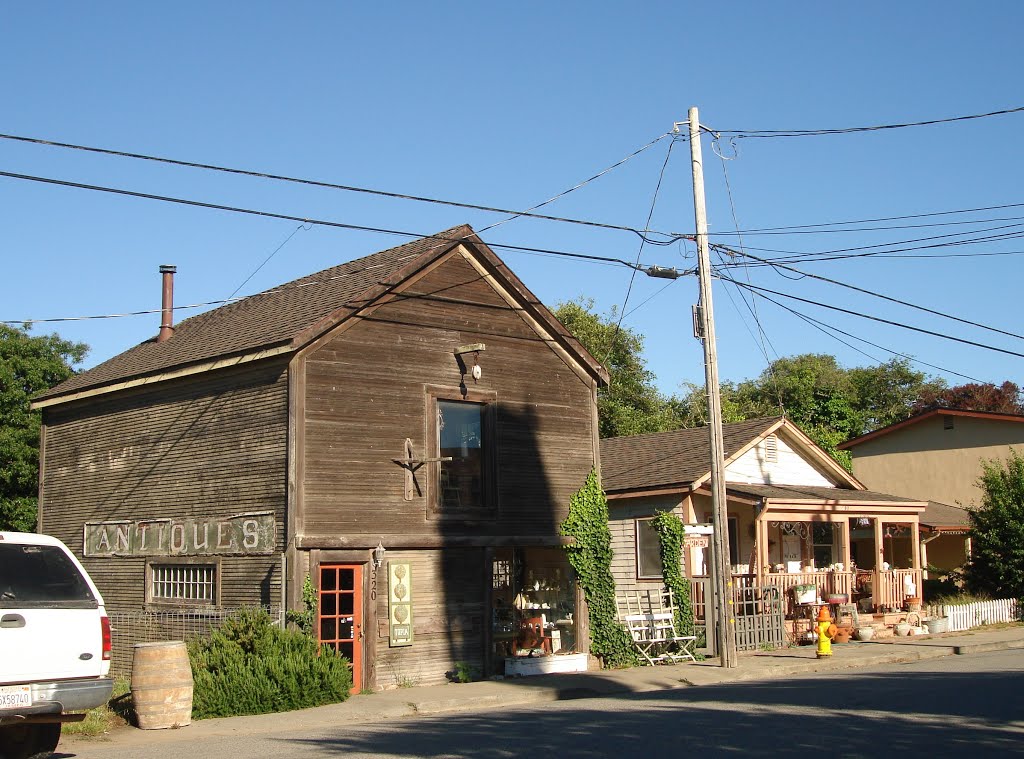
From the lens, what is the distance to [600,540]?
2183 centimetres

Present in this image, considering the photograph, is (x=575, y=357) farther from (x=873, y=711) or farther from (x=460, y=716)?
(x=873, y=711)

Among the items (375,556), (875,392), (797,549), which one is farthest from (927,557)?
(875,392)

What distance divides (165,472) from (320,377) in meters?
4.22

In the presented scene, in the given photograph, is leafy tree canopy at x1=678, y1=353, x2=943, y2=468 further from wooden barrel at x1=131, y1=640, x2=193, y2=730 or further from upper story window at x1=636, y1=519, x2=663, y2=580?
wooden barrel at x1=131, y1=640, x2=193, y2=730

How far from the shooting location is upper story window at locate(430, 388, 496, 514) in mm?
19766

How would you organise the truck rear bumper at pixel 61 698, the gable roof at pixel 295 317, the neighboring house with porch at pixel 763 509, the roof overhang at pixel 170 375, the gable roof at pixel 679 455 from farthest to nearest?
the gable roof at pixel 679 455
the neighboring house with porch at pixel 763 509
the gable roof at pixel 295 317
the roof overhang at pixel 170 375
the truck rear bumper at pixel 61 698

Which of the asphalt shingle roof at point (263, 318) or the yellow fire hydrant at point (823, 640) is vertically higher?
the asphalt shingle roof at point (263, 318)

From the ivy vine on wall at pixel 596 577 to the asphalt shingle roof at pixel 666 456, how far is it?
3.79 meters

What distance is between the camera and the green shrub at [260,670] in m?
15.3

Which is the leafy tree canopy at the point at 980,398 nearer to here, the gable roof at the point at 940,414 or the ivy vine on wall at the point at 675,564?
the gable roof at the point at 940,414

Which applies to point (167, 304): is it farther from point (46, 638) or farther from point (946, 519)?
point (946, 519)

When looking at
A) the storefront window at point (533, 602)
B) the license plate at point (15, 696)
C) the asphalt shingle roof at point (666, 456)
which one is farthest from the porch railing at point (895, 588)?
the license plate at point (15, 696)

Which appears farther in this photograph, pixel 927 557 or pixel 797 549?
pixel 927 557

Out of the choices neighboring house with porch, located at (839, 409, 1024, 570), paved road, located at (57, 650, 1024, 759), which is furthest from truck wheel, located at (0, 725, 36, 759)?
neighboring house with porch, located at (839, 409, 1024, 570)
